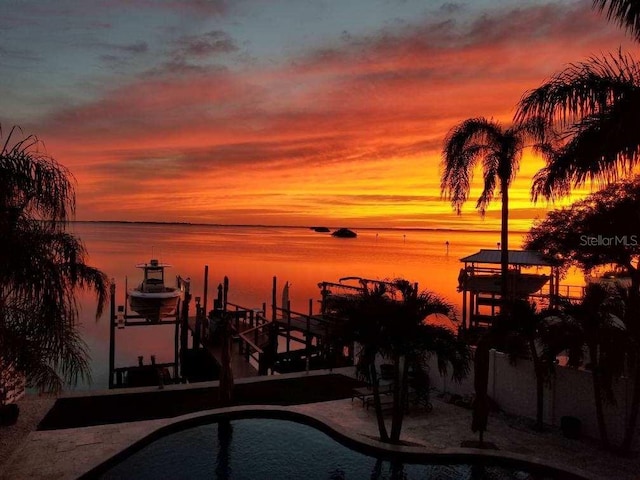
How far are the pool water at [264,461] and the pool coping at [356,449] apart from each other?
0.14 metres

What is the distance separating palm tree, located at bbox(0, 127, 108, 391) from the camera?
7.45m

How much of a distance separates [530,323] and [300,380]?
29.5ft

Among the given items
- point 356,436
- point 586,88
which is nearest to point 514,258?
point 356,436

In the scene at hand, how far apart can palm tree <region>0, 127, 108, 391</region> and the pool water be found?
3.35 metres

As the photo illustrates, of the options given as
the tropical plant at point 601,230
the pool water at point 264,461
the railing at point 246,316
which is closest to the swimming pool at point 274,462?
the pool water at point 264,461

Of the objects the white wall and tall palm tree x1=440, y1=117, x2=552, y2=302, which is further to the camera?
tall palm tree x1=440, y1=117, x2=552, y2=302

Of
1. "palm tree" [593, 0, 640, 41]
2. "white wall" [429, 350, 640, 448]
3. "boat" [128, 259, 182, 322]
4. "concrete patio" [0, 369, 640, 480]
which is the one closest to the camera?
"palm tree" [593, 0, 640, 41]

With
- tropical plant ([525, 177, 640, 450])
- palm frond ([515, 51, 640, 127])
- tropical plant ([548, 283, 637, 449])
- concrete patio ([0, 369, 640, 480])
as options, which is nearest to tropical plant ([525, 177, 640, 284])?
tropical plant ([525, 177, 640, 450])

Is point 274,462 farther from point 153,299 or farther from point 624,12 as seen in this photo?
point 153,299

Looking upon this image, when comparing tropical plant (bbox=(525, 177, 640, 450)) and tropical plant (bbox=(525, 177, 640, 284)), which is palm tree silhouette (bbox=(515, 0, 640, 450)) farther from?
tropical plant (bbox=(525, 177, 640, 284))

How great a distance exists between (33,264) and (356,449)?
26.6 ft

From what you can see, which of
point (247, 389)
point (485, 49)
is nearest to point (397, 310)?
point (247, 389)

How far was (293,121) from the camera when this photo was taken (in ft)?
90.8

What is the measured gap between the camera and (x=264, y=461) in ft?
35.8
